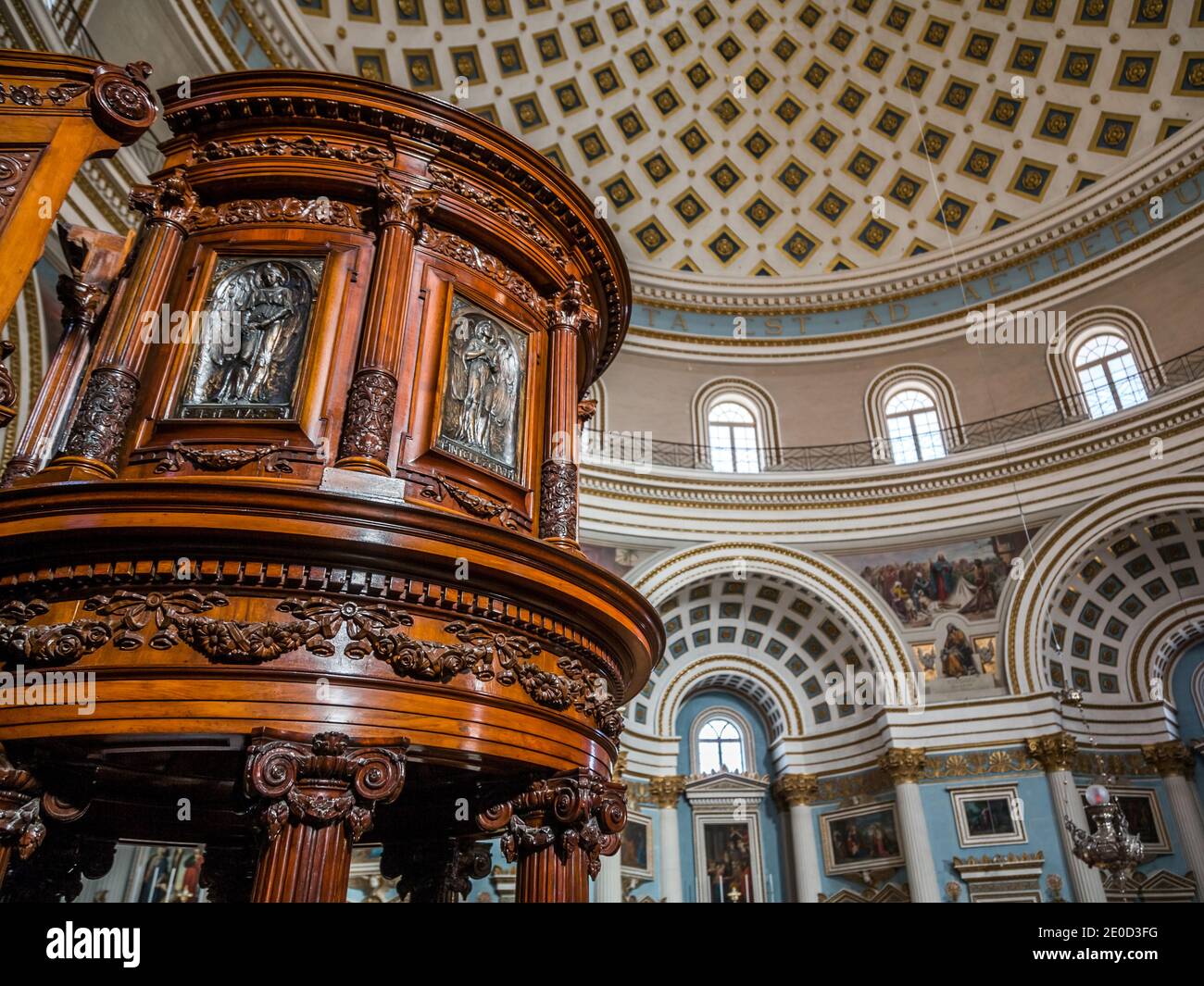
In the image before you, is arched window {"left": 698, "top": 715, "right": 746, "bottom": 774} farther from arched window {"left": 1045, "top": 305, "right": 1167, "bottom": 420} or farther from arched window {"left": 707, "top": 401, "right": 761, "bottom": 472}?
arched window {"left": 1045, "top": 305, "right": 1167, "bottom": 420}

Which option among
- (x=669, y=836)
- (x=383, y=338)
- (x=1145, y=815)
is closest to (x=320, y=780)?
(x=383, y=338)

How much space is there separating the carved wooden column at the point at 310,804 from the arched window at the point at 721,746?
1799 cm

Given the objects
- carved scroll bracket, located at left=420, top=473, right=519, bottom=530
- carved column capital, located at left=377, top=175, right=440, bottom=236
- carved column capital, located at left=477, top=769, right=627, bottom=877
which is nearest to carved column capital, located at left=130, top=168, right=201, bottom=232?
carved column capital, located at left=377, top=175, right=440, bottom=236

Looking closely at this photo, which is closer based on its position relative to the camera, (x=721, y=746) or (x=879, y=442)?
(x=721, y=746)

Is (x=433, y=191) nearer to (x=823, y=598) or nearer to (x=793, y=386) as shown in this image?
(x=823, y=598)

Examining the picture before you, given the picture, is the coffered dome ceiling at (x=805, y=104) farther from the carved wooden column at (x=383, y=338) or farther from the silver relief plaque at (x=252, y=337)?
the silver relief plaque at (x=252, y=337)

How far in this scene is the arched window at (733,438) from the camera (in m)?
20.9

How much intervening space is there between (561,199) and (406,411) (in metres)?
1.99

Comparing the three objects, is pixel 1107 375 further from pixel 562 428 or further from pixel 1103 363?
pixel 562 428

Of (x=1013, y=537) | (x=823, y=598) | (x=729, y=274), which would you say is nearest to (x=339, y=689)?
(x=823, y=598)

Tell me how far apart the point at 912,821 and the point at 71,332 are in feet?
57.0

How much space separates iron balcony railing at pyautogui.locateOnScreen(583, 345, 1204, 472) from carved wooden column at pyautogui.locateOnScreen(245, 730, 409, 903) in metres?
16.0

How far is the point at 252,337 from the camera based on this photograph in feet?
13.4

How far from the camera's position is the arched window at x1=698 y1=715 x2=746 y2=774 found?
20.0 m
